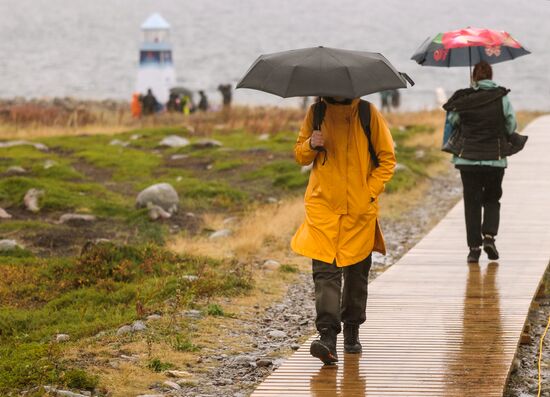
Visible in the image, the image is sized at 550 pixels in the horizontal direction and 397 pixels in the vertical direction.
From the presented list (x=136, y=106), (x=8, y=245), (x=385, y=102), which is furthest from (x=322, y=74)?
(x=385, y=102)

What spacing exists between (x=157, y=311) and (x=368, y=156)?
327 centimetres

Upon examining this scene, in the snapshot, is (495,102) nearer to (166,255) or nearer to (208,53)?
(166,255)

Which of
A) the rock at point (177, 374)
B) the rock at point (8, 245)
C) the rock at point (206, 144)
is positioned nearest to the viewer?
the rock at point (177, 374)

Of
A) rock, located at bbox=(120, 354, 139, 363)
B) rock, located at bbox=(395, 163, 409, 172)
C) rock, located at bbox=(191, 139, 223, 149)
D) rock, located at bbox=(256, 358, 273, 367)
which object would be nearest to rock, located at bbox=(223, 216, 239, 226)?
rock, located at bbox=(395, 163, 409, 172)

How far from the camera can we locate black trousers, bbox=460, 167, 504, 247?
11031 millimetres

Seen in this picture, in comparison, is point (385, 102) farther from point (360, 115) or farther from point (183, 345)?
point (360, 115)

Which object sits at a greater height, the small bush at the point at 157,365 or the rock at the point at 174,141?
the rock at the point at 174,141

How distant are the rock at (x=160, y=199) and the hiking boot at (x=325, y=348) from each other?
31.8 ft

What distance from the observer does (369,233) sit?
25.3ft

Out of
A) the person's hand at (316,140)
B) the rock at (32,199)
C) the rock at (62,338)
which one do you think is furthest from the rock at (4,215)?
the person's hand at (316,140)

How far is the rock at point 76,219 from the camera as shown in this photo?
16375mm

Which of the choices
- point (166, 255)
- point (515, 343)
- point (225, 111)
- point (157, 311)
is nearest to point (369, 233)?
point (515, 343)

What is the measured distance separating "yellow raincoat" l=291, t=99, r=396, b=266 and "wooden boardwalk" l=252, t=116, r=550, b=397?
30.5 inches

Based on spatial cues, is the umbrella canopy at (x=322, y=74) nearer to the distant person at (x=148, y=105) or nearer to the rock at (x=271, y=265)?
the rock at (x=271, y=265)
